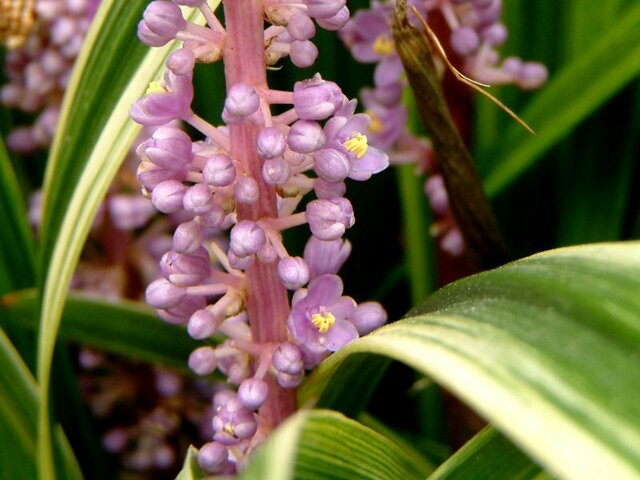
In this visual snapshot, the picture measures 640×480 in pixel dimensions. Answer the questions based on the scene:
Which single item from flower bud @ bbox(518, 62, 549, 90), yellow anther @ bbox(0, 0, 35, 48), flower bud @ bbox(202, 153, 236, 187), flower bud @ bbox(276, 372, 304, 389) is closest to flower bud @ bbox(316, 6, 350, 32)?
flower bud @ bbox(202, 153, 236, 187)

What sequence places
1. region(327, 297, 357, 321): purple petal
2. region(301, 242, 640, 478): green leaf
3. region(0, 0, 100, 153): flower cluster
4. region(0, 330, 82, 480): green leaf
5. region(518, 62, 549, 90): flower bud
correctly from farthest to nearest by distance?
region(0, 0, 100, 153): flower cluster
region(518, 62, 549, 90): flower bud
region(0, 330, 82, 480): green leaf
region(327, 297, 357, 321): purple petal
region(301, 242, 640, 478): green leaf

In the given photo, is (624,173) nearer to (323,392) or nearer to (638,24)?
(638,24)

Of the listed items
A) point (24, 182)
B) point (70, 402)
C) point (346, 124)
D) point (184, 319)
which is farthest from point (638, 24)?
point (24, 182)

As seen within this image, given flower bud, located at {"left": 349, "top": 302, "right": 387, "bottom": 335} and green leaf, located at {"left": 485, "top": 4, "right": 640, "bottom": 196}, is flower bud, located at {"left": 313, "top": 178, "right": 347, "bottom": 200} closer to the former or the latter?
flower bud, located at {"left": 349, "top": 302, "right": 387, "bottom": 335}

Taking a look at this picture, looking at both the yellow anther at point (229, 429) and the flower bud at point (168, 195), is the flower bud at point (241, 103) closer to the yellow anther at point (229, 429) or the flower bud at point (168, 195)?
the flower bud at point (168, 195)

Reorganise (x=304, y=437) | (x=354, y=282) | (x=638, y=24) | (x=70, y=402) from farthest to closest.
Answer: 1. (x=354, y=282)
2. (x=70, y=402)
3. (x=638, y=24)
4. (x=304, y=437)

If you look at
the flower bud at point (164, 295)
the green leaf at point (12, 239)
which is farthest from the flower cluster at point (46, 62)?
the flower bud at point (164, 295)

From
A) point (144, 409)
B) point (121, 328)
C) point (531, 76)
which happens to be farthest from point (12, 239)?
point (531, 76)
